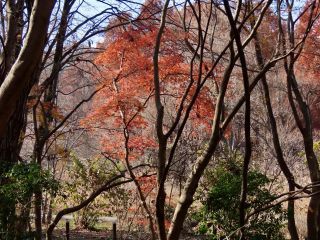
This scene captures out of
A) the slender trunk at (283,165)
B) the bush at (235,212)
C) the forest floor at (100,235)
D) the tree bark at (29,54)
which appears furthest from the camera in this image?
the forest floor at (100,235)

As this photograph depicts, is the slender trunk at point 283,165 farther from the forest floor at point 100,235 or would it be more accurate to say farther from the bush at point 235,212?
the forest floor at point 100,235

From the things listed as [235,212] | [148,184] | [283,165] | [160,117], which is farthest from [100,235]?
[160,117]

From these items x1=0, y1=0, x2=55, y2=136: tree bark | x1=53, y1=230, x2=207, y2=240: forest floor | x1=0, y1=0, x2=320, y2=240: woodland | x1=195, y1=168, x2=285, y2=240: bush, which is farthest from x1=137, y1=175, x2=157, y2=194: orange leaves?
x1=0, y1=0, x2=55, y2=136: tree bark

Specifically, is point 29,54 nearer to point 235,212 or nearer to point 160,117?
point 160,117

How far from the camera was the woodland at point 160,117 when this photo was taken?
151 inches

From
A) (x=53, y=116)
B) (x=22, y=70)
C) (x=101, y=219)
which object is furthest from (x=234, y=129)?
(x=22, y=70)

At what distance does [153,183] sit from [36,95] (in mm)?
2727

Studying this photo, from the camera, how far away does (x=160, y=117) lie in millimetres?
3678

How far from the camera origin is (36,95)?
6.52 m

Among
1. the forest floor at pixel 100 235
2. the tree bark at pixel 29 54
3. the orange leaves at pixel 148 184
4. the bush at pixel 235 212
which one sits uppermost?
the tree bark at pixel 29 54

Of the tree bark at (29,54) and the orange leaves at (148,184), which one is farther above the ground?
the tree bark at (29,54)

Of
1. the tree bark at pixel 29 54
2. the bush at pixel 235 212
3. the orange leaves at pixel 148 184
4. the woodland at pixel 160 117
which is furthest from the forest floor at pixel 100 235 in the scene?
the tree bark at pixel 29 54

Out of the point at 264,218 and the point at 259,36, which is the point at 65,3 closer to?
the point at 259,36

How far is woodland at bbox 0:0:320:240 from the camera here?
151 inches
